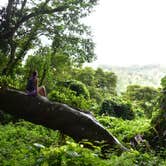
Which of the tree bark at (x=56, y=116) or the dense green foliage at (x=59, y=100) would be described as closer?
the dense green foliage at (x=59, y=100)

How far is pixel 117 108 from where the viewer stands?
34.2 metres

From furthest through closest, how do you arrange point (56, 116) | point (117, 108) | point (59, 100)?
point (117, 108), point (59, 100), point (56, 116)

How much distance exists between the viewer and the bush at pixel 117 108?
110ft

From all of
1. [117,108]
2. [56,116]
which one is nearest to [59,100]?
[56,116]

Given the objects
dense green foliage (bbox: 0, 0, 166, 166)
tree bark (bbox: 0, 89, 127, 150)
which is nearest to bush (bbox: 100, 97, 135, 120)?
dense green foliage (bbox: 0, 0, 166, 166)

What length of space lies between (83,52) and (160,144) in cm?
1018

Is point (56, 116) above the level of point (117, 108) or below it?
above

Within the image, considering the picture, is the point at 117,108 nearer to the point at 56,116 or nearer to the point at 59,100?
the point at 59,100

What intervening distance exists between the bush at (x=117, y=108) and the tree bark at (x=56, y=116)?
19.9 m

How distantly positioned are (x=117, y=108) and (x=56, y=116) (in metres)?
21.0

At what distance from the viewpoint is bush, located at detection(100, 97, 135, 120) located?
3359 centimetres

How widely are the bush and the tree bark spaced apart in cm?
1989

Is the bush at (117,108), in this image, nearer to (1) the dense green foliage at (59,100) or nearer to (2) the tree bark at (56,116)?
(1) the dense green foliage at (59,100)

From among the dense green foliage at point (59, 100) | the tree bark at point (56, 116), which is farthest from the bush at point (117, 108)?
the tree bark at point (56, 116)
